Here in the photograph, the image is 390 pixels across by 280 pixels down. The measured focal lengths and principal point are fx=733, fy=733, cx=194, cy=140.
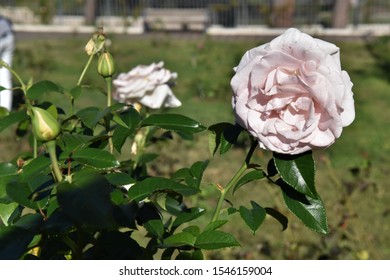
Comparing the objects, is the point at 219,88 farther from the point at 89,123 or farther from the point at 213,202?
the point at 89,123

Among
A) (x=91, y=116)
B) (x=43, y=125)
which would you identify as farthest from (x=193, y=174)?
(x=43, y=125)

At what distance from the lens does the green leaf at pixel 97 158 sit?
4.24 ft

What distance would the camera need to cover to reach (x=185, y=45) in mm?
11531

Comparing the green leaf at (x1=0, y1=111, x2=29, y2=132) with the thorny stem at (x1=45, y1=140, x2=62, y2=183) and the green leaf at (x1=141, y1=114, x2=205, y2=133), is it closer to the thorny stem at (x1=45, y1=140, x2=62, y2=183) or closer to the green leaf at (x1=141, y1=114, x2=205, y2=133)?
the green leaf at (x1=141, y1=114, x2=205, y2=133)

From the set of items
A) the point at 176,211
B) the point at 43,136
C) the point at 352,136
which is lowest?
the point at 352,136

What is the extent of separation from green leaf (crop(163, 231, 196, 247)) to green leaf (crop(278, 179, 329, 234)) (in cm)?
20

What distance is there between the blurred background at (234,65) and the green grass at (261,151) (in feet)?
0.04

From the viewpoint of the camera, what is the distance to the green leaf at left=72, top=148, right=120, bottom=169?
1292mm

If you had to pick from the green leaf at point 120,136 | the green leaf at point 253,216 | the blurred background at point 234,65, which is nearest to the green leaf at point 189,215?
the green leaf at point 253,216

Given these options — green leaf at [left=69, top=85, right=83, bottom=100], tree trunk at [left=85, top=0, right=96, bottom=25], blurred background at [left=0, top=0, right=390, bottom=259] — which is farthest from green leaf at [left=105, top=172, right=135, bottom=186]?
tree trunk at [left=85, top=0, right=96, bottom=25]

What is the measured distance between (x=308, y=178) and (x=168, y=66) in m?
8.60

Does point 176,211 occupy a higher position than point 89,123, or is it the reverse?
point 89,123

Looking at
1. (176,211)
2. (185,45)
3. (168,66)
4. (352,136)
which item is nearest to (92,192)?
(176,211)

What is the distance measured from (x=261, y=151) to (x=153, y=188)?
364 centimetres
